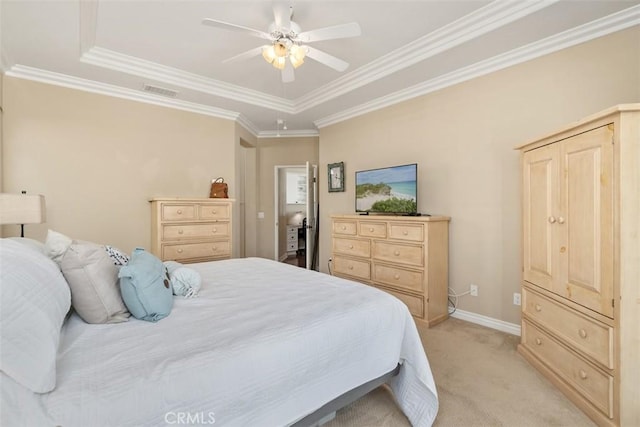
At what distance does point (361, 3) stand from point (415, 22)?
20.3 inches

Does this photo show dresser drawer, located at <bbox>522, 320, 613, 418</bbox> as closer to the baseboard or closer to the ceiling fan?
the baseboard

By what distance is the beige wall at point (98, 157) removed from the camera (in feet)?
10.1

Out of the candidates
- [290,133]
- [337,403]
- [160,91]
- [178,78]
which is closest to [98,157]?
[160,91]

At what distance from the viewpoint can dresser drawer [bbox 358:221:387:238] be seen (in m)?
3.32

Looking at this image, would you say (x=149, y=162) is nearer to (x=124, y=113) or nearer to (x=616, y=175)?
Result: (x=124, y=113)

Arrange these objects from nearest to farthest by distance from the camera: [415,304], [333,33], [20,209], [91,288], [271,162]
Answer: [91,288] → [20,209] → [333,33] → [415,304] → [271,162]

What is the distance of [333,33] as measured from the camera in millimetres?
2109

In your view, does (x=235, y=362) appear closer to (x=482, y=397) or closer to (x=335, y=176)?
(x=482, y=397)

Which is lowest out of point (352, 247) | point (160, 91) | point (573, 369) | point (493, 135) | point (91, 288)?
point (573, 369)

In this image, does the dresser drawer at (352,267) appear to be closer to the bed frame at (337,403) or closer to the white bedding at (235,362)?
the white bedding at (235,362)

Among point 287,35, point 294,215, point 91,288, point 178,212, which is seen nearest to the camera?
point 91,288

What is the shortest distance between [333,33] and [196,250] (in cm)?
279

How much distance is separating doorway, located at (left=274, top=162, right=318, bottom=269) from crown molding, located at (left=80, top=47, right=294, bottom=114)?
131 cm

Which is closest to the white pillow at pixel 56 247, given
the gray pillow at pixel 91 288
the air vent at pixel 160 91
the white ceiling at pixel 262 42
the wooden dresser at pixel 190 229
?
the gray pillow at pixel 91 288
